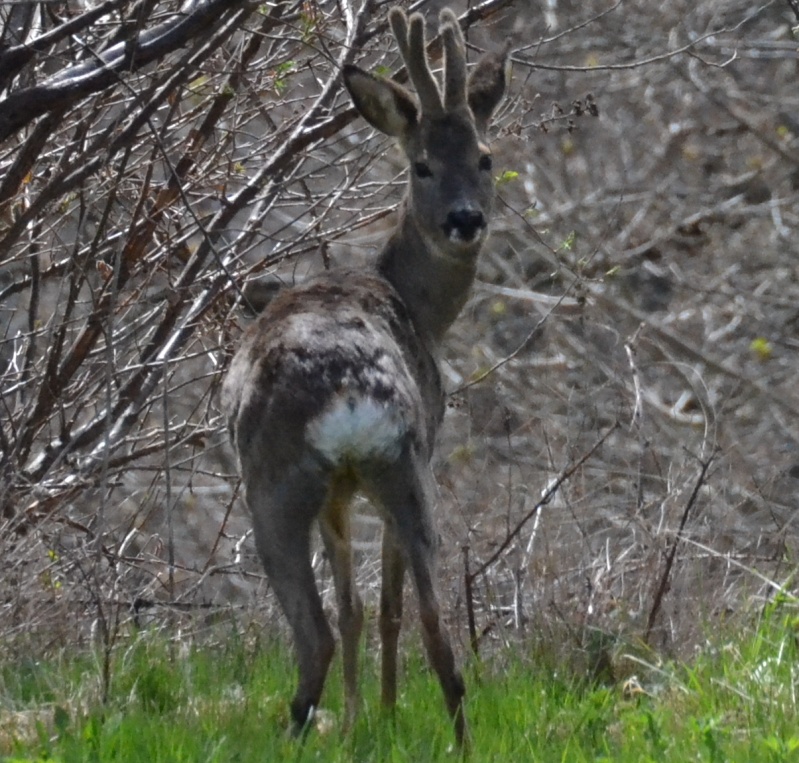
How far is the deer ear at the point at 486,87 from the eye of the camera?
743 cm

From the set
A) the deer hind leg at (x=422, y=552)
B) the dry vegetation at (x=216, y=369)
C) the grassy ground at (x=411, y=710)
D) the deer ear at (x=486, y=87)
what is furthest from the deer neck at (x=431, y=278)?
the deer hind leg at (x=422, y=552)

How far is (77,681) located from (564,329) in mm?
9837

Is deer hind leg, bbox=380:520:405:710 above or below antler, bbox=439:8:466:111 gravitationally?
below

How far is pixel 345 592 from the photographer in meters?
6.13

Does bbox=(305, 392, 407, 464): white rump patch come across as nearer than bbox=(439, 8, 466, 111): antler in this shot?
Yes

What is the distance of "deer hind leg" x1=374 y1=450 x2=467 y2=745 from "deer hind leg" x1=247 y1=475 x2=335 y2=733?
23 cm

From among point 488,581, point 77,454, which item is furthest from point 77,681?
point 77,454

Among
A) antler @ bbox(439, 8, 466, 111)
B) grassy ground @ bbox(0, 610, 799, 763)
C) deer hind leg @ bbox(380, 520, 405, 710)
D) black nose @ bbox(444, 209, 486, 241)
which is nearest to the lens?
grassy ground @ bbox(0, 610, 799, 763)

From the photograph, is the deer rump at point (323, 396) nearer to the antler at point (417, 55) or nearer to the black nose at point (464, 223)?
the black nose at point (464, 223)

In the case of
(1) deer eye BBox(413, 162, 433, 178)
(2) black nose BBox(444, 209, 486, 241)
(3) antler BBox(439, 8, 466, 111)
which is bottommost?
(2) black nose BBox(444, 209, 486, 241)

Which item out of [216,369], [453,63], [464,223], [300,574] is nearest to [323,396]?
[300,574]

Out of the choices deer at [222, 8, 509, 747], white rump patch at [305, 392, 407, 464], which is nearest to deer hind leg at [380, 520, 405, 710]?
deer at [222, 8, 509, 747]

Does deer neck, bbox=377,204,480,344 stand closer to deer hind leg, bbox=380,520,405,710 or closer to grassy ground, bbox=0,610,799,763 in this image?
deer hind leg, bbox=380,520,405,710

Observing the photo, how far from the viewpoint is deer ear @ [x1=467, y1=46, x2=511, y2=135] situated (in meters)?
7.43
